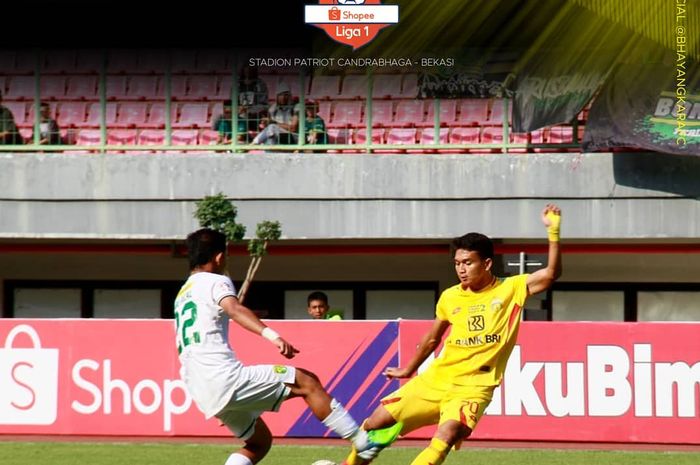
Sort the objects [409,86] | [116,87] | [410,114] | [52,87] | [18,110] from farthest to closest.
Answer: [52,87] < [116,87] < [18,110] < [409,86] < [410,114]

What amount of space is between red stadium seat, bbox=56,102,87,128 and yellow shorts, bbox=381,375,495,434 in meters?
13.8

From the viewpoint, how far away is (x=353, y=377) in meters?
14.2

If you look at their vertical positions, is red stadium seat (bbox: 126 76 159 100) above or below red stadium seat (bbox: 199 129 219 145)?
above

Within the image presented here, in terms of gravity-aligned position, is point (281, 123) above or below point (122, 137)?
above

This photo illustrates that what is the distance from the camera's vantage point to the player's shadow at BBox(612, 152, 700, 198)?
19641mm

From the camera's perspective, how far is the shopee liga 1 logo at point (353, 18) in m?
21.7

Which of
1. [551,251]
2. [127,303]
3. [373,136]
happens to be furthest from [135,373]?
[127,303]

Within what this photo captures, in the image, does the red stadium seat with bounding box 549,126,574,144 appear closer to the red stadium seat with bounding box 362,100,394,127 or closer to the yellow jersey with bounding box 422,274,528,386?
the red stadium seat with bounding box 362,100,394,127

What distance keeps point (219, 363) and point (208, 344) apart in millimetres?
136

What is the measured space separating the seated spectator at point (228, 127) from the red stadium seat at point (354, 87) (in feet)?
5.27

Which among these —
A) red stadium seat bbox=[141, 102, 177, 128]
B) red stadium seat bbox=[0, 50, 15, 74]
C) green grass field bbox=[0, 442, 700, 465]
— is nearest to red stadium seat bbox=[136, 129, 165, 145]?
red stadium seat bbox=[141, 102, 177, 128]

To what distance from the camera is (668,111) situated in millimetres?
19109

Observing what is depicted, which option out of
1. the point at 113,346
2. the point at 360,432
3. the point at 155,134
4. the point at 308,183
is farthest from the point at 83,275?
the point at 360,432

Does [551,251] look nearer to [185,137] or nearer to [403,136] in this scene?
[403,136]
